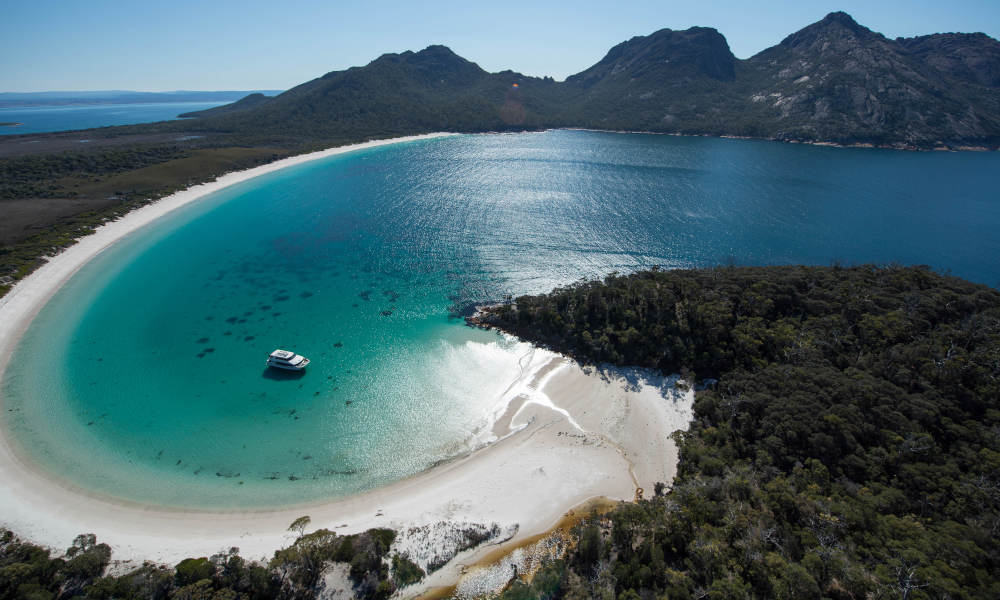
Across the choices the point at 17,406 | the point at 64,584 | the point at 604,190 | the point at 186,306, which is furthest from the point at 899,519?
the point at 604,190

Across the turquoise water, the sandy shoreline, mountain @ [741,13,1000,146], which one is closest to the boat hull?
the turquoise water

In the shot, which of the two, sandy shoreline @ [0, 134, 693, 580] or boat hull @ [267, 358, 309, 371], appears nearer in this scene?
sandy shoreline @ [0, 134, 693, 580]

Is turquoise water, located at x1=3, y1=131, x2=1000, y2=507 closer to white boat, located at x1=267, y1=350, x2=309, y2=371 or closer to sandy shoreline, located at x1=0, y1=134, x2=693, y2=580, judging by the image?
white boat, located at x1=267, y1=350, x2=309, y2=371

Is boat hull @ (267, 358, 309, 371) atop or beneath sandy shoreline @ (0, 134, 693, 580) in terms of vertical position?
atop

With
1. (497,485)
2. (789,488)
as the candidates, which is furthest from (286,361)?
(789,488)

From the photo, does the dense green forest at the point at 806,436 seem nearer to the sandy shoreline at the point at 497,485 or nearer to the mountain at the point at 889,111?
the sandy shoreline at the point at 497,485

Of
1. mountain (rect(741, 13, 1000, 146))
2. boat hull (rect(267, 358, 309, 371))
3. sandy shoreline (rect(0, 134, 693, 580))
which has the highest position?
mountain (rect(741, 13, 1000, 146))

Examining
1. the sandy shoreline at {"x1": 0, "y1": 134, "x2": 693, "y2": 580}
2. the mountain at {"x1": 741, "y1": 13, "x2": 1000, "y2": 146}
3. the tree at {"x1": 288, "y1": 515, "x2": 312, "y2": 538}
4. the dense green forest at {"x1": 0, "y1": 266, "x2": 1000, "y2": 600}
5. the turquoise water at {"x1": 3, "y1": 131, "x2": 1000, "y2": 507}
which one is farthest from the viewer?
the mountain at {"x1": 741, "y1": 13, "x2": 1000, "y2": 146}

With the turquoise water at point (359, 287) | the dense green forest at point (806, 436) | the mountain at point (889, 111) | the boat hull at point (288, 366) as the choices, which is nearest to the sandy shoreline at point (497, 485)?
the turquoise water at point (359, 287)
